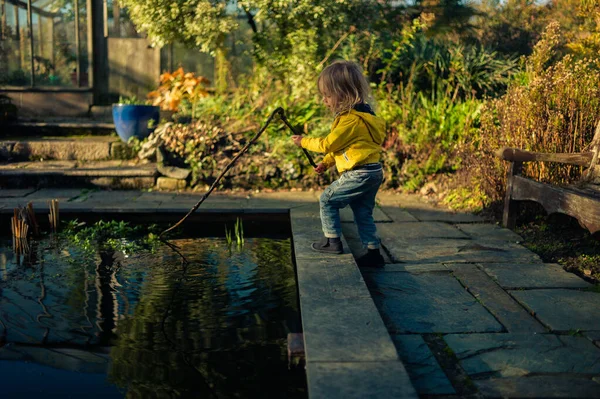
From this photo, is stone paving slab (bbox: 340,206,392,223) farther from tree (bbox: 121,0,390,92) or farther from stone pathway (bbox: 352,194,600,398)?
tree (bbox: 121,0,390,92)

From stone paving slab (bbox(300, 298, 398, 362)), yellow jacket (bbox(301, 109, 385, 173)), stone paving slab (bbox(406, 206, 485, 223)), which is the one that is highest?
yellow jacket (bbox(301, 109, 385, 173))

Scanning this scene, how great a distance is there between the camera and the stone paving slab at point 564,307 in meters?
2.90

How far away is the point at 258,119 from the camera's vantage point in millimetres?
7512

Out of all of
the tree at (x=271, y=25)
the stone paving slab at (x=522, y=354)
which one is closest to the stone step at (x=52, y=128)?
the tree at (x=271, y=25)

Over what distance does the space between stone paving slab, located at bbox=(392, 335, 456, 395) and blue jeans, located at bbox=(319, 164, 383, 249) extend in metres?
1.22

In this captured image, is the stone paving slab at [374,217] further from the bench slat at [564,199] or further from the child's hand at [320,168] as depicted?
the child's hand at [320,168]

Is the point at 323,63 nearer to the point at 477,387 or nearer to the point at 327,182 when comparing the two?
the point at 327,182

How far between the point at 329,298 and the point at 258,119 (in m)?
4.76

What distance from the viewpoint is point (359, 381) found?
6.91 ft

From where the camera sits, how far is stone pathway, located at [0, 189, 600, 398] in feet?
7.32

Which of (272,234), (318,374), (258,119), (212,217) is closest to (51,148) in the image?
(258,119)

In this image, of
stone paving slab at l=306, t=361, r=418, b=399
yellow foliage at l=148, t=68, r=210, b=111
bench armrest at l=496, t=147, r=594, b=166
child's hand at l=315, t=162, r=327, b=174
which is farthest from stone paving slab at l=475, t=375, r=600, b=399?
yellow foliage at l=148, t=68, r=210, b=111

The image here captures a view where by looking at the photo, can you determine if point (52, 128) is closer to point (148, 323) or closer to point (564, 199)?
point (148, 323)

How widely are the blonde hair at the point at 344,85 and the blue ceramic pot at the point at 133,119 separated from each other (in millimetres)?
4269
